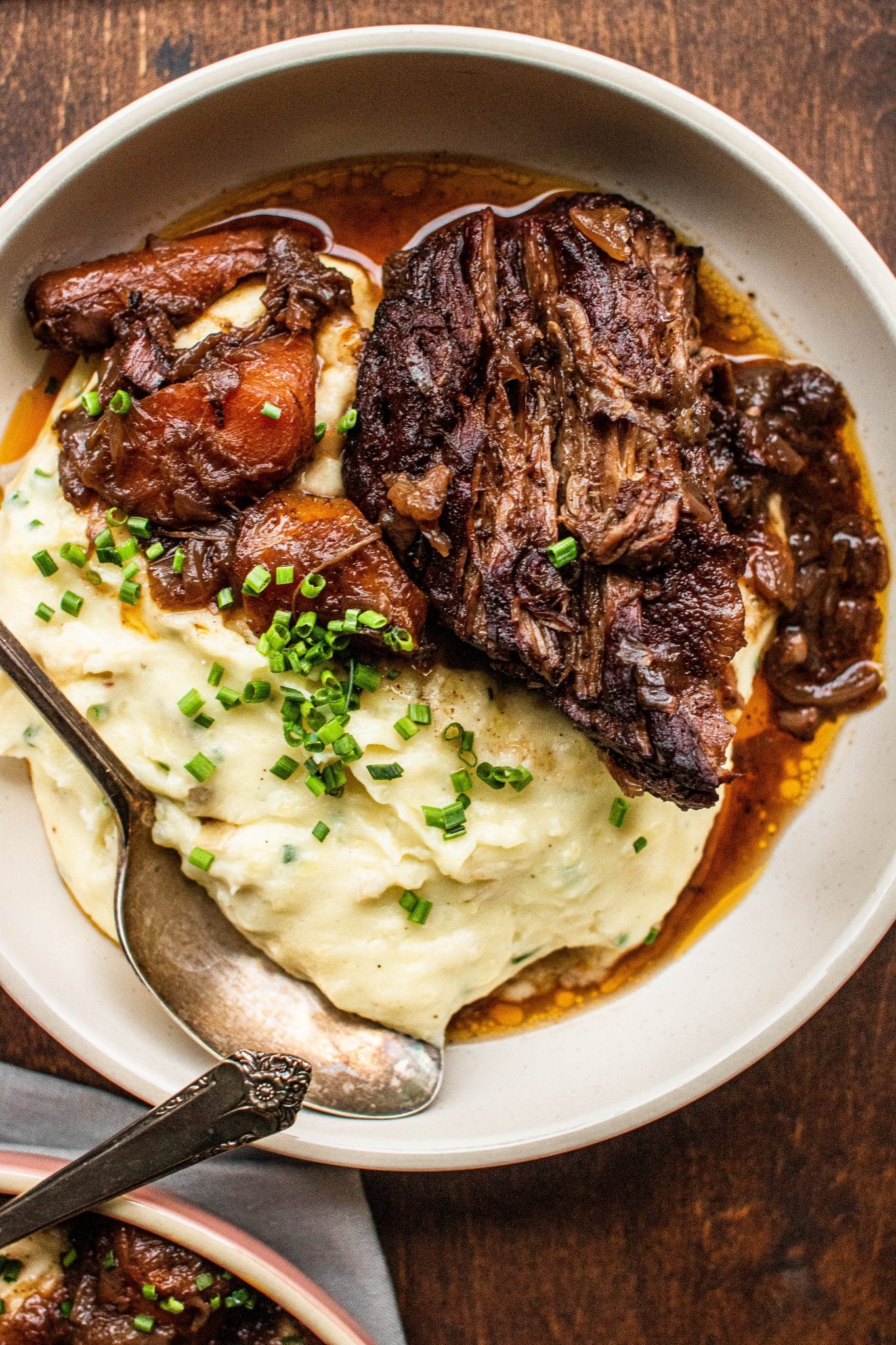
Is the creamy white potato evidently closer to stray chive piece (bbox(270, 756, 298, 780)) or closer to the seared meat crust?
stray chive piece (bbox(270, 756, 298, 780))

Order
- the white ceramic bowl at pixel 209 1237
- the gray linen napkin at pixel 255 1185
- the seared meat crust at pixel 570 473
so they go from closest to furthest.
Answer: the seared meat crust at pixel 570 473, the white ceramic bowl at pixel 209 1237, the gray linen napkin at pixel 255 1185

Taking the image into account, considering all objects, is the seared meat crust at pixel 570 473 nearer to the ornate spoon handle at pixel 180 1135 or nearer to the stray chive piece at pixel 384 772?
the stray chive piece at pixel 384 772

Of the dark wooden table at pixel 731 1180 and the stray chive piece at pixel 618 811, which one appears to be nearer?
the stray chive piece at pixel 618 811

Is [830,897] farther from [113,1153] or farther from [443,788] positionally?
[113,1153]

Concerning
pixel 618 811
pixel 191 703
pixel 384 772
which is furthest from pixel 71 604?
pixel 618 811

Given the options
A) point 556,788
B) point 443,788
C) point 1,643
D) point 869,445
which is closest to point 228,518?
point 1,643

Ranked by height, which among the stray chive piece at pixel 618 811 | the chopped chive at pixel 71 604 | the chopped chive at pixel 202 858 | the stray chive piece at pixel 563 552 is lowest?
the chopped chive at pixel 202 858

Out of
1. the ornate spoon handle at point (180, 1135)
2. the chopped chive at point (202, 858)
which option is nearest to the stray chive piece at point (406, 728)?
the chopped chive at point (202, 858)
